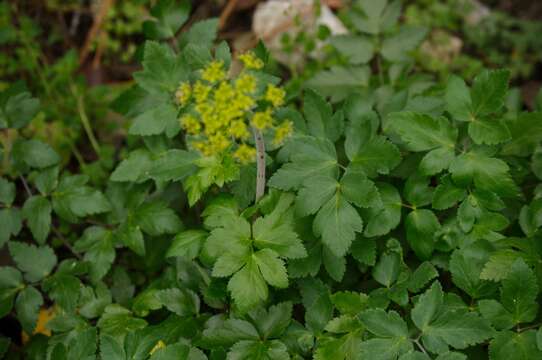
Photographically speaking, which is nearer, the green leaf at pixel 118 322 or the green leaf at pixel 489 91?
the green leaf at pixel 489 91

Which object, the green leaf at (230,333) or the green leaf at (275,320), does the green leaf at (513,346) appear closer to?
the green leaf at (275,320)

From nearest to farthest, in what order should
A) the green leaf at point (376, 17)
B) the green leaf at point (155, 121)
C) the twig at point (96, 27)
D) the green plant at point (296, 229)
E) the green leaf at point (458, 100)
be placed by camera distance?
1. the green plant at point (296, 229)
2. the green leaf at point (458, 100)
3. the green leaf at point (155, 121)
4. the green leaf at point (376, 17)
5. the twig at point (96, 27)

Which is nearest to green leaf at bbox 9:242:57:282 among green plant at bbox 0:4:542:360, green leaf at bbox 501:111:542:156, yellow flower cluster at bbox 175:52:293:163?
green plant at bbox 0:4:542:360

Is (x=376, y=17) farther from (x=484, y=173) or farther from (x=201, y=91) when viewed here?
(x=201, y=91)

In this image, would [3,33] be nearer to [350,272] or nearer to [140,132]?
[140,132]

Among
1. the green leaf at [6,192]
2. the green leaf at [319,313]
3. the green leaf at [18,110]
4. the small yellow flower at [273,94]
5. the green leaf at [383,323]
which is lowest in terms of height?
the green leaf at [319,313]

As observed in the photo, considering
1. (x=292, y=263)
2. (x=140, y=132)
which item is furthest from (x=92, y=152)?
(x=292, y=263)

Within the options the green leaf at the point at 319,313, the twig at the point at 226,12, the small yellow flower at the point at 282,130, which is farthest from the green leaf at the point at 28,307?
the twig at the point at 226,12

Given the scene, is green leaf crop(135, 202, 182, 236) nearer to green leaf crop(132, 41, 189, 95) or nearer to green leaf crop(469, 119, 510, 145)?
green leaf crop(132, 41, 189, 95)
